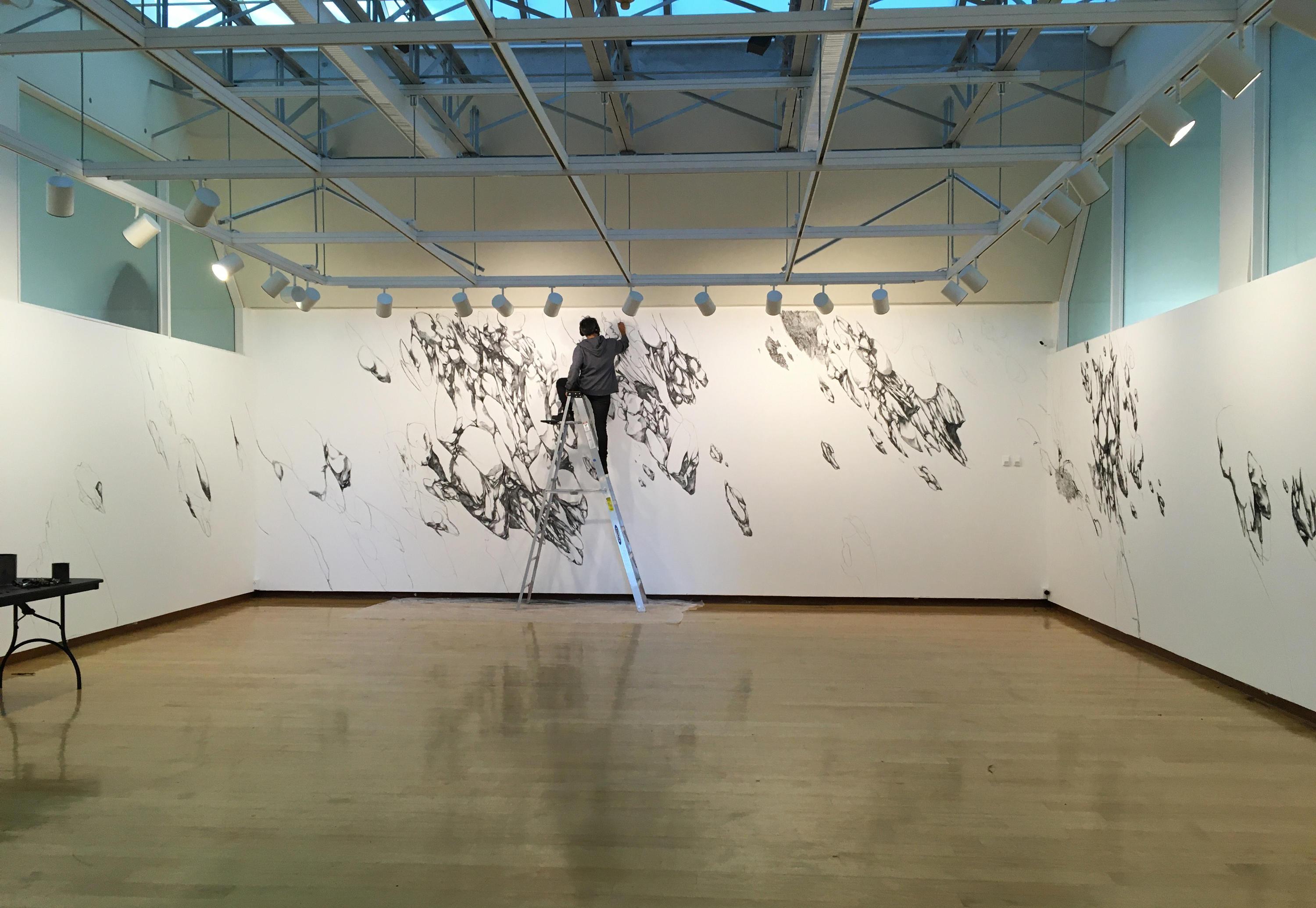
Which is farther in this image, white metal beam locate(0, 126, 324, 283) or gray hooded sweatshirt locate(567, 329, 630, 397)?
gray hooded sweatshirt locate(567, 329, 630, 397)

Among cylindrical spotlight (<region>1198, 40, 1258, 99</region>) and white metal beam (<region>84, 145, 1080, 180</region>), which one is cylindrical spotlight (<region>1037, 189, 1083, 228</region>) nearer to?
white metal beam (<region>84, 145, 1080, 180</region>)

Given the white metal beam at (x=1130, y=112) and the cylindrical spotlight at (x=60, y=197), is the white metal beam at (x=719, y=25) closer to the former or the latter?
the white metal beam at (x=1130, y=112)

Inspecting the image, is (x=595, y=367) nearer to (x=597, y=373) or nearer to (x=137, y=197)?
(x=597, y=373)

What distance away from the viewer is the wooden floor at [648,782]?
251cm

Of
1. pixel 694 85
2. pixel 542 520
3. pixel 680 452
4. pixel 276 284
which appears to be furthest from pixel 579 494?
pixel 694 85

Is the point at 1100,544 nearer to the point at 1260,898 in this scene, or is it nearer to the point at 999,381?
the point at 999,381

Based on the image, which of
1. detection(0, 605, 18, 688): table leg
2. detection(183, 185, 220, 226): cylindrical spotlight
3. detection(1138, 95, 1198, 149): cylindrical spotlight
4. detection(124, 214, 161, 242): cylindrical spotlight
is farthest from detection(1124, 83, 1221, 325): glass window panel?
detection(0, 605, 18, 688): table leg

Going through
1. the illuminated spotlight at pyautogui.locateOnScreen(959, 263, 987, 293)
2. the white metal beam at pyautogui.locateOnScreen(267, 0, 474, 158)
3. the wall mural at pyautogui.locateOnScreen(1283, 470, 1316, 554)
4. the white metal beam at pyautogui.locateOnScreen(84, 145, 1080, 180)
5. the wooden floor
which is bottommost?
the wooden floor

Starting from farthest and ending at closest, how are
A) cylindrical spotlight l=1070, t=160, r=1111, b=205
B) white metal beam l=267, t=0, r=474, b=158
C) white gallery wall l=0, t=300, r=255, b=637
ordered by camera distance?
white gallery wall l=0, t=300, r=255, b=637, cylindrical spotlight l=1070, t=160, r=1111, b=205, white metal beam l=267, t=0, r=474, b=158

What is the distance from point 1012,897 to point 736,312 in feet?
20.0

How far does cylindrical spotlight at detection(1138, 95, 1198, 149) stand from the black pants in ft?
16.1

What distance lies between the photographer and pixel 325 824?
115 inches

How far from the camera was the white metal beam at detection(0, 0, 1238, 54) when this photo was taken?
9.75ft

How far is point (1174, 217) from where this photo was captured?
18.4 ft
